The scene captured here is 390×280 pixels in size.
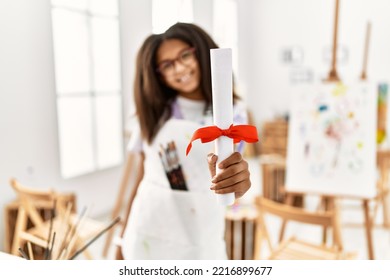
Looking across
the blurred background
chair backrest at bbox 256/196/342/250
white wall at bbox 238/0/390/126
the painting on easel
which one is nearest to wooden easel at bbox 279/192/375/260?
the painting on easel

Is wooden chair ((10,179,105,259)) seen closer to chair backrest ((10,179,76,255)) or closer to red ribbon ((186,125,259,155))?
chair backrest ((10,179,76,255))

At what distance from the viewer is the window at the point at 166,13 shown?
3.01 feet

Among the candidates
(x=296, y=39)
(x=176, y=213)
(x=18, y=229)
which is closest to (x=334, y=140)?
(x=296, y=39)

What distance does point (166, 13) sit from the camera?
92 centimetres

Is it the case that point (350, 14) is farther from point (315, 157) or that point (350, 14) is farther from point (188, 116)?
point (188, 116)

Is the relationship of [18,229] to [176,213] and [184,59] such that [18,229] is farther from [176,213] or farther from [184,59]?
[184,59]

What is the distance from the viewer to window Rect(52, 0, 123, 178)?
1.12 m

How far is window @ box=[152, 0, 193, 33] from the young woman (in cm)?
2

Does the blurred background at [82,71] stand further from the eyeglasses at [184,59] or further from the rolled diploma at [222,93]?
the rolled diploma at [222,93]

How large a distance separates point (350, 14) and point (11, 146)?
172 cm

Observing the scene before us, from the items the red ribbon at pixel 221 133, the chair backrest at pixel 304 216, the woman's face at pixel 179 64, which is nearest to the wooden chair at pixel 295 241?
the chair backrest at pixel 304 216

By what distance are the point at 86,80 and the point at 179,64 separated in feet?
1.86

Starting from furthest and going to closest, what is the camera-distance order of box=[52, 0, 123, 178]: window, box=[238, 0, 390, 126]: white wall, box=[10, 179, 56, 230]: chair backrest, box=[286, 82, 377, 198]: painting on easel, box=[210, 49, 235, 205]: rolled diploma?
box=[286, 82, 377, 198]: painting on easel → box=[238, 0, 390, 126]: white wall → box=[10, 179, 56, 230]: chair backrest → box=[52, 0, 123, 178]: window → box=[210, 49, 235, 205]: rolled diploma

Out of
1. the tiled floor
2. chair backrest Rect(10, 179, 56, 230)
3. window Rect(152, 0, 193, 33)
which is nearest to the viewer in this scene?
window Rect(152, 0, 193, 33)
